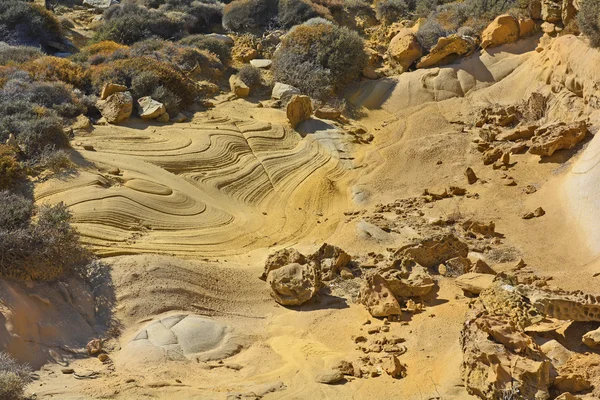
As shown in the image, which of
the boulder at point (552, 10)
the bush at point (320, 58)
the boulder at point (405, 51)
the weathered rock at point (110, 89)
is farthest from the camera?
the boulder at point (405, 51)

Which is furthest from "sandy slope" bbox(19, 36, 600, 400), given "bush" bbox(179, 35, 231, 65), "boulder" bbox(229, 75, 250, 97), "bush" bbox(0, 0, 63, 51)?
"bush" bbox(0, 0, 63, 51)

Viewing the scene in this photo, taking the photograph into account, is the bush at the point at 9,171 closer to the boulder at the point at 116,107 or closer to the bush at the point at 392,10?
the boulder at the point at 116,107

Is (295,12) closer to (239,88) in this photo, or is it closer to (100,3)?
(239,88)

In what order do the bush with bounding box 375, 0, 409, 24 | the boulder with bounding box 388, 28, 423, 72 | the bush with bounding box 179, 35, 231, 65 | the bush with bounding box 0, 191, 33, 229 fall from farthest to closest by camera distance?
the bush with bounding box 375, 0, 409, 24, the bush with bounding box 179, 35, 231, 65, the boulder with bounding box 388, 28, 423, 72, the bush with bounding box 0, 191, 33, 229

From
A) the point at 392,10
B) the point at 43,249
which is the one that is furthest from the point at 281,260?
the point at 392,10

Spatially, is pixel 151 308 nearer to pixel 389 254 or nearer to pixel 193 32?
pixel 389 254

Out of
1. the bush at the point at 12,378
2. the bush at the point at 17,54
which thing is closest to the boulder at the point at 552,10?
the bush at the point at 17,54

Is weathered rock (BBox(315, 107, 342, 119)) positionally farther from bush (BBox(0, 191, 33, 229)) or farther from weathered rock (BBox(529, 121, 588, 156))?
bush (BBox(0, 191, 33, 229))
